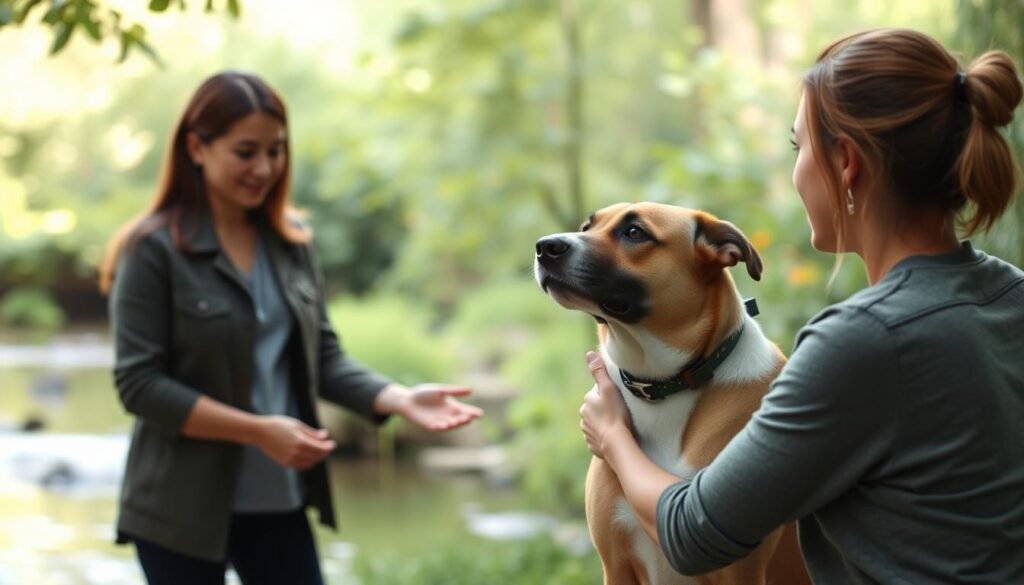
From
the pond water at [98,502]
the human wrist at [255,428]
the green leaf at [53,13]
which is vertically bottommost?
the pond water at [98,502]

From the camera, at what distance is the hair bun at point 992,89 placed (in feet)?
4.27

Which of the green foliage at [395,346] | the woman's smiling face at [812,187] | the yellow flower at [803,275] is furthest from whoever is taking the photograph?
the green foliage at [395,346]

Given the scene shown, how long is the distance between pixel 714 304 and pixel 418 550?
512cm

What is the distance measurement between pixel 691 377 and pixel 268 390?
1.14 m

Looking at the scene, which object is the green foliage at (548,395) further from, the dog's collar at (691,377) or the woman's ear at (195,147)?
the dog's collar at (691,377)

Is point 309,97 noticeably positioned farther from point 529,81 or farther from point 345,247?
point 529,81

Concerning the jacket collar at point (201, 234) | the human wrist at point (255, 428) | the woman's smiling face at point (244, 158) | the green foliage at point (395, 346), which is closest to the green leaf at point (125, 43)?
the woman's smiling face at point (244, 158)

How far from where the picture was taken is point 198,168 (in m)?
2.63

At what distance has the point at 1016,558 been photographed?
1.30 meters

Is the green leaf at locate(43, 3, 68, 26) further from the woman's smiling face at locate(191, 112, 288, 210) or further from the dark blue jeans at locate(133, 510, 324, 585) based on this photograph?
the dark blue jeans at locate(133, 510, 324, 585)

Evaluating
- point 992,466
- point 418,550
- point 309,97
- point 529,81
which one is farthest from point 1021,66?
point 309,97

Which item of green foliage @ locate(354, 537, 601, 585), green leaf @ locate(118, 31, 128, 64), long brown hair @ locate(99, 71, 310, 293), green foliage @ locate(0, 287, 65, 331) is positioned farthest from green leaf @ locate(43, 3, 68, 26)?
green foliage @ locate(0, 287, 65, 331)

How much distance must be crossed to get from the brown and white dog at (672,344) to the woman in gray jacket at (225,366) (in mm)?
768

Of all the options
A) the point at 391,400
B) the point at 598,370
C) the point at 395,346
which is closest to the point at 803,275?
the point at 391,400
